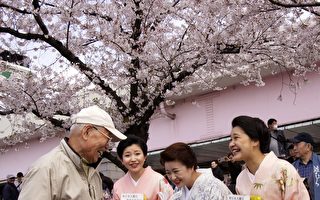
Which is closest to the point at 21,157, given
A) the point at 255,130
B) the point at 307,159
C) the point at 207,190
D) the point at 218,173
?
the point at 218,173

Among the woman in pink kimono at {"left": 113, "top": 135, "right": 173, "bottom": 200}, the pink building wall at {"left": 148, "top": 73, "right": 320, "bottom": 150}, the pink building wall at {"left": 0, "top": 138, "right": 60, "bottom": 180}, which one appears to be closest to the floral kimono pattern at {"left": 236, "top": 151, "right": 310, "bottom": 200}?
the woman in pink kimono at {"left": 113, "top": 135, "right": 173, "bottom": 200}

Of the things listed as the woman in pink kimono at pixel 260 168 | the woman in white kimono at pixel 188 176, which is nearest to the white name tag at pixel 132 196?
the woman in white kimono at pixel 188 176

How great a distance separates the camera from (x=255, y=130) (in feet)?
12.4

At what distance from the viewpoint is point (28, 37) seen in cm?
860

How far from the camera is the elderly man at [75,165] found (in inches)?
126

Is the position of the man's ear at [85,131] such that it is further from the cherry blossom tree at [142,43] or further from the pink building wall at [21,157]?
the pink building wall at [21,157]

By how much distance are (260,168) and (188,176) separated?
62cm

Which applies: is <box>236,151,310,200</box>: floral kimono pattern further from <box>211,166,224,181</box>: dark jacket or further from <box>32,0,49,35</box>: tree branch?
<box>32,0,49,35</box>: tree branch

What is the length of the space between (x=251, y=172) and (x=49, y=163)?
4.98 feet

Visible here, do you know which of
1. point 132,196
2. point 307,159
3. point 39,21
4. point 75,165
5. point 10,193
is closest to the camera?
point 75,165

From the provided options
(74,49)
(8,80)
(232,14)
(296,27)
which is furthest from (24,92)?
(296,27)

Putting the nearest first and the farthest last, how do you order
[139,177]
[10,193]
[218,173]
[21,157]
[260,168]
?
[260,168], [139,177], [218,173], [10,193], [21,157]

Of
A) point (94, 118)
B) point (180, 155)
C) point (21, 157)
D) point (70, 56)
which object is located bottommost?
point (180, 155)

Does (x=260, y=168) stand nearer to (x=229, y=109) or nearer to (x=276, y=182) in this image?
(x=276, y=182)
